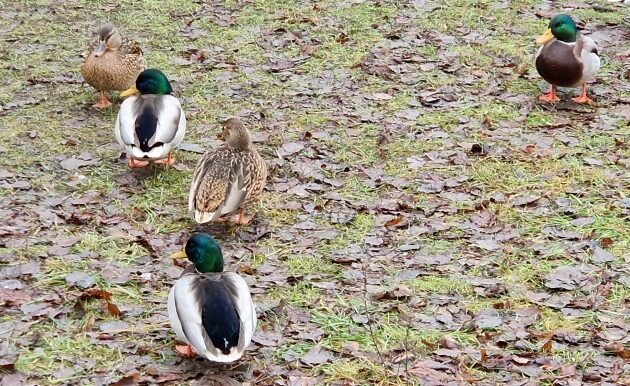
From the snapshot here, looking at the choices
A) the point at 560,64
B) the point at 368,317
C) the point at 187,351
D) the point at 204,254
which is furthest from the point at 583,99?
the point at 187,351

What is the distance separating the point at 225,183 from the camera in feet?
19.9

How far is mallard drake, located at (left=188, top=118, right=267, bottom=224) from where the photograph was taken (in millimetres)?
6023

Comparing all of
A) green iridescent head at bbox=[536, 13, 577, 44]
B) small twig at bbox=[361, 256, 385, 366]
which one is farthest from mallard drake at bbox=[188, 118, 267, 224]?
green iridescent head at bbox=[536, 13, 577, 44]

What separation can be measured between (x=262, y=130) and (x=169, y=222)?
173 centimetres

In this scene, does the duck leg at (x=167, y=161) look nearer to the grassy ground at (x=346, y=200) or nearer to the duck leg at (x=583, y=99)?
the grassy ground at (x=346, y=200)

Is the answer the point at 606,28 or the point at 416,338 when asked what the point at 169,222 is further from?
the point at 606,28

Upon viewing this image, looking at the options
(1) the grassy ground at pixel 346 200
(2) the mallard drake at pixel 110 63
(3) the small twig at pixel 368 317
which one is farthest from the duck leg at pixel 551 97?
(2) the mallard drake at pixel 110 63

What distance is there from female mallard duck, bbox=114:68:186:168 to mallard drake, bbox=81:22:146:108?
1.07 m

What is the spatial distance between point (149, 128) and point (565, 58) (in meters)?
3.54

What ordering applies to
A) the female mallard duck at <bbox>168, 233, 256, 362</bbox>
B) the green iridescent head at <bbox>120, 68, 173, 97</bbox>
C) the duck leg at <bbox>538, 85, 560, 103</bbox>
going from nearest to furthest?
the female mallard duck at <bbox>168, 233, 256, 362</bbox> → the green iridescent head at <bbox>120, 68, 173, 97</bbox> → the duck leg at <bbox>538, 85, 560, 103</bbox>

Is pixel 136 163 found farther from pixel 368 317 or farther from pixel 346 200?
pixel 368 317

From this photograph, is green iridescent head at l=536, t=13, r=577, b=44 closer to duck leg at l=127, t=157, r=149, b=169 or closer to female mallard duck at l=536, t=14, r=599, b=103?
female mallard duck at l=536, t=14, r=599, b=103

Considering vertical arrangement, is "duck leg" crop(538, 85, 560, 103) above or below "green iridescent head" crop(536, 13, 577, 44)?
below

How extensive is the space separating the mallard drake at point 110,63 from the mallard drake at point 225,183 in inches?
76.0
